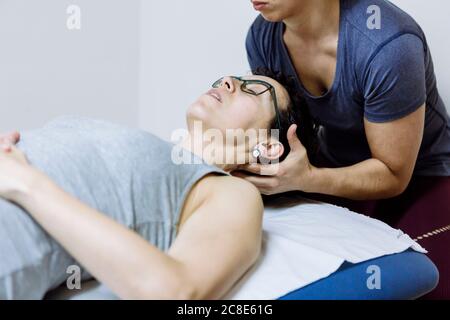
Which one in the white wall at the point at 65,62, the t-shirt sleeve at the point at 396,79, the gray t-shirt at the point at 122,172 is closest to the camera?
the gray t-shirt at the point at 122,172

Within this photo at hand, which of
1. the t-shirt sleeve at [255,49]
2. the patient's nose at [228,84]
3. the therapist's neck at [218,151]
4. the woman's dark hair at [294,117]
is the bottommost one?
the therapist's neck at [218,151]

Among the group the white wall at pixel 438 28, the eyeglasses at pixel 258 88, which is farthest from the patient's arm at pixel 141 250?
the white wall at pixel 438 28

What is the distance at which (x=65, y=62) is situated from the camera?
92.0 inches

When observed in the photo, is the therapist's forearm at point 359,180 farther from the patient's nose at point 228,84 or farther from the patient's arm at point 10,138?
the patient's arm at point 10,138

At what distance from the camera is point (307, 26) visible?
1.53m

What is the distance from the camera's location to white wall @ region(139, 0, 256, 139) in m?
2.31

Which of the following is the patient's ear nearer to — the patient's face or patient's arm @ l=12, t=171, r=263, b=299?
the patient's face

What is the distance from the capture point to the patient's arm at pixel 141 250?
0.92 metres

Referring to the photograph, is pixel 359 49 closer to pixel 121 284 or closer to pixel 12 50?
pixel 121 284

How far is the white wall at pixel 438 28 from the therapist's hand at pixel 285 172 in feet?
2.29

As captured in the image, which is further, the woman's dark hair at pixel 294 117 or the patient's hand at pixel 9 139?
the woman's dark hair at pixel 294 117

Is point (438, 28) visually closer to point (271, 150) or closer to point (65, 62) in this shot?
point (271, 150)

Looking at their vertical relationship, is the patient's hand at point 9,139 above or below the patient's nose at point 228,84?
below
